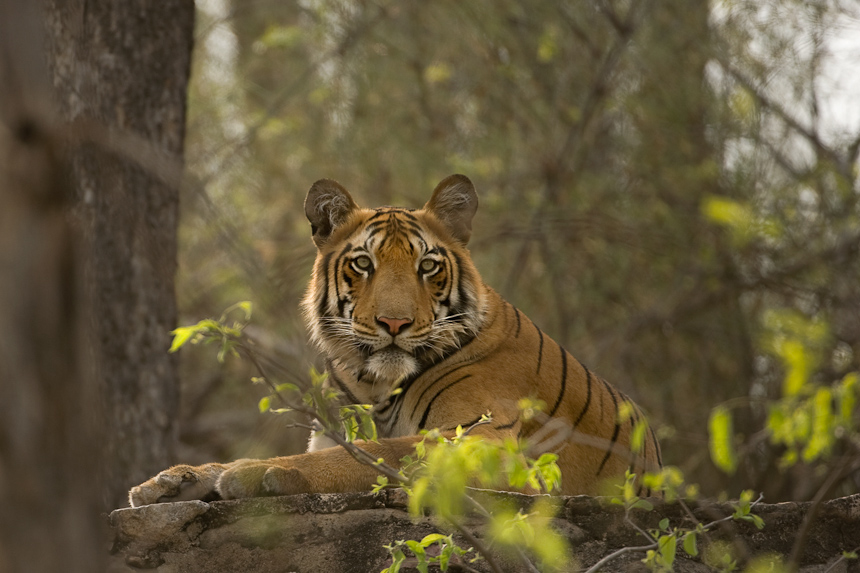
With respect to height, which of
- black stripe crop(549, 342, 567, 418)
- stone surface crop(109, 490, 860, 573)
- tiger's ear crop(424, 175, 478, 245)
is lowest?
stone surface crop(109, 490, 860, 573)

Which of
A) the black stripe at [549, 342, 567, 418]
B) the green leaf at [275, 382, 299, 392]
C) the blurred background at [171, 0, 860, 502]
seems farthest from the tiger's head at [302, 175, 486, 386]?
the blurred background at [171, 0, 860, 502]

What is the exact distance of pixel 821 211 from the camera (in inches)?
299

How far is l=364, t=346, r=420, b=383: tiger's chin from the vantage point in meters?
3.62

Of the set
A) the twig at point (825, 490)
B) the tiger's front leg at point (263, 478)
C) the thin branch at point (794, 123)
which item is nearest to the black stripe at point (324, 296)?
the tiger's front leg at point (263, 478)

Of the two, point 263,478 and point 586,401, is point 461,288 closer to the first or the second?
point 586,401

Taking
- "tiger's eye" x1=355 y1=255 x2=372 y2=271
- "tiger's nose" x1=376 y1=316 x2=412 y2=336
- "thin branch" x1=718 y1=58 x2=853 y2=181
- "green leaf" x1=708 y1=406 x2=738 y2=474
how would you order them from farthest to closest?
"thin branch" x1=718 y1=58 x2=853 y2=181 < "tiger's eye" x1=355 y1=255 x2=372 y2=271 < "tiger's nose" x1=376 y1=316 x2=412 y2=336 < "green leaf" x1=708 y1=406 x2=738 y2=474

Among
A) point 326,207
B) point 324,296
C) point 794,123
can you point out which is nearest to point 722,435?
point 324,296

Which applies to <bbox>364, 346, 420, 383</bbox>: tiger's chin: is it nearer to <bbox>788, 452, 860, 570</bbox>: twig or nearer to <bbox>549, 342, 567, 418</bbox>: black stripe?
<bbox>549, 342, 567, 418</bbox>: black stripe

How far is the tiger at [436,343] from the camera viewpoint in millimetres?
3625

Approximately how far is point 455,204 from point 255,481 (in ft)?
5.64

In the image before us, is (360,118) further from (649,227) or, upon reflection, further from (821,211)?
(821,211)

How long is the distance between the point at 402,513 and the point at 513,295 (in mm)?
6056

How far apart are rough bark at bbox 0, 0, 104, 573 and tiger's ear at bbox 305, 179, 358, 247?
2.29 metres

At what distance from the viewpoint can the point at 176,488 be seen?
2.98m
